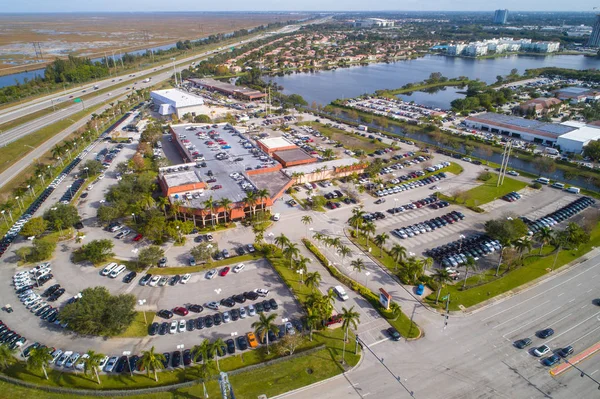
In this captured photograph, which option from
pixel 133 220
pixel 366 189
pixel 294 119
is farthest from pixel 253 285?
pixel 294 119

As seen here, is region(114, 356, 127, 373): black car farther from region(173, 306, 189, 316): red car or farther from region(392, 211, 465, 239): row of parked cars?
region(392, 211, 465, 239): row of parked cars

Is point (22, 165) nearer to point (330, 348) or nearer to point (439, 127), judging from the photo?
point (330, 348)

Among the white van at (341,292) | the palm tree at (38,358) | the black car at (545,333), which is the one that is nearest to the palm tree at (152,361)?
the palm tree at (38,358)

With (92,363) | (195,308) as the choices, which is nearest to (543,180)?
(195,308)

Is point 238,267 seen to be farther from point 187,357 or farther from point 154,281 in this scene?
point 187,357

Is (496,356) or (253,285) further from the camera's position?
(253,285)
